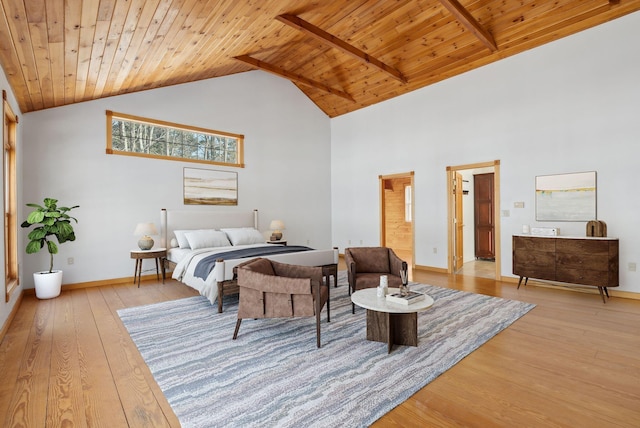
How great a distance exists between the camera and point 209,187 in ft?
20.5

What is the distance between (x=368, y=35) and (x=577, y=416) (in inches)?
A: 219

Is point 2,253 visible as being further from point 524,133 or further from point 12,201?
point 524,133

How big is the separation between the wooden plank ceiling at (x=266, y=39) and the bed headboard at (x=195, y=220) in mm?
2160

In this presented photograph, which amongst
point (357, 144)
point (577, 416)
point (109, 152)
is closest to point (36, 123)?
point (109, 152)

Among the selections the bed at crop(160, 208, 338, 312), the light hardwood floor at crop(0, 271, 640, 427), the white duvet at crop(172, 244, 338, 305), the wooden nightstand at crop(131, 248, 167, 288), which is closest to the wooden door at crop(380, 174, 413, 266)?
the bed at crop(160, 208, 338, 312)

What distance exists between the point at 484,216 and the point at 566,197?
120 inches

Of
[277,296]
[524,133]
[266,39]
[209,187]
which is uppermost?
[266,39]

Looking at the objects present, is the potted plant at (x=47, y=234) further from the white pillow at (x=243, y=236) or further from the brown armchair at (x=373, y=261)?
the brown armchair at (x=373, y=261)

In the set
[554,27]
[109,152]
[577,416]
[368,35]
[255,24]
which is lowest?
[577,416]

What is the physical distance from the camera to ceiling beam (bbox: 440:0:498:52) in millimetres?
3865

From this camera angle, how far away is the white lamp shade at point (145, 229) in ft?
16.4

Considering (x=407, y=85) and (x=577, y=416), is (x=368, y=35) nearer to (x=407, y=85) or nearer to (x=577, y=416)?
(x=407, y=85)

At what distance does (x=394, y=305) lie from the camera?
2.68 metres

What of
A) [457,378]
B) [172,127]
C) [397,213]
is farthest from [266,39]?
[397,213]
